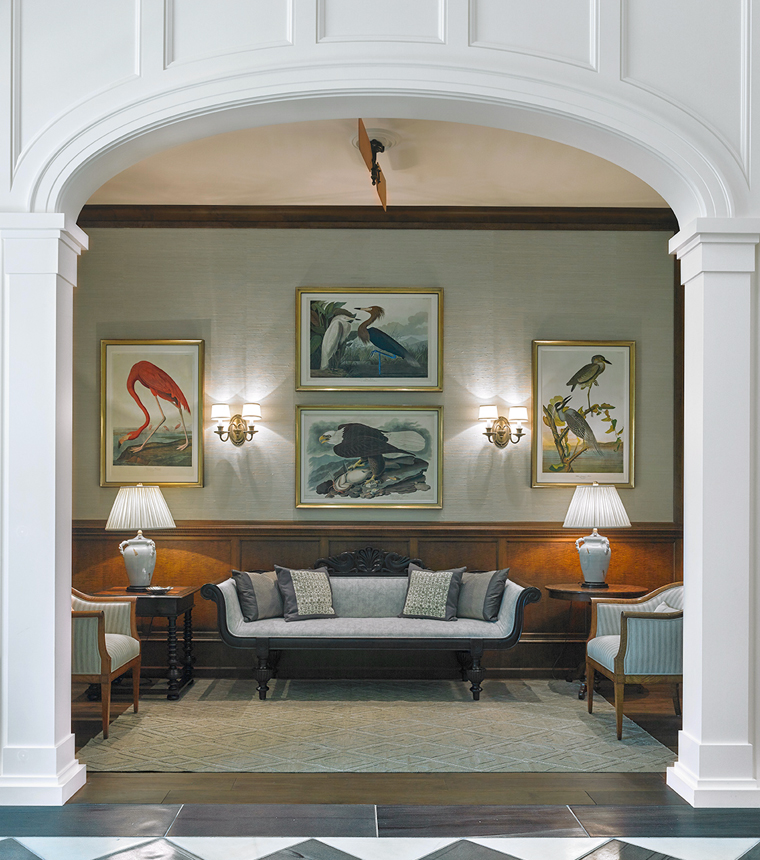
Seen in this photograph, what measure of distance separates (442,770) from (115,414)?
385 centimetres

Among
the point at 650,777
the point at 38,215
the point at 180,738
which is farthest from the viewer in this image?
the point at 180,738

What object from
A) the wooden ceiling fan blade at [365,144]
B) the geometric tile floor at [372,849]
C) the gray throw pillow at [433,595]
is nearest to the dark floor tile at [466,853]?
the geometric tile floor at [372,849]

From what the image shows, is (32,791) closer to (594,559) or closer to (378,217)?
(594,559)

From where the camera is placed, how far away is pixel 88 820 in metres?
3.46

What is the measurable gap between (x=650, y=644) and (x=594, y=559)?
4.54ft

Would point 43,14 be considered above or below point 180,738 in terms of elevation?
above

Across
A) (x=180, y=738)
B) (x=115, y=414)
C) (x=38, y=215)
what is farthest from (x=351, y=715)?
(x=38, y=215)

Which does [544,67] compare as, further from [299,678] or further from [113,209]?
[299,678]

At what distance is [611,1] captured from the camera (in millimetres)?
3746

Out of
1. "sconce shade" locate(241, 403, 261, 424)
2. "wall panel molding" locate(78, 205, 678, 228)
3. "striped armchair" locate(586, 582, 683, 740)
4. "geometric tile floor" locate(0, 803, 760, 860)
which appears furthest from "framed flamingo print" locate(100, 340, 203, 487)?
"striped armchair" locate(586, 582, 683, 740)

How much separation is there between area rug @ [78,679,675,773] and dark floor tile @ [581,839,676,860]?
3.14 ft

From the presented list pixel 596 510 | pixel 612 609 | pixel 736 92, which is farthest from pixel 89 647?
pixel 736 92

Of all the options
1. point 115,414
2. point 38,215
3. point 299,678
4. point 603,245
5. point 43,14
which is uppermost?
point 43,14

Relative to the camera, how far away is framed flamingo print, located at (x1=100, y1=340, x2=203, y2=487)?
6484mm
